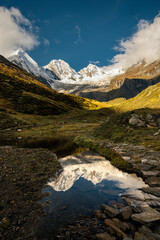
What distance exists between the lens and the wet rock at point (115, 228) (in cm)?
815

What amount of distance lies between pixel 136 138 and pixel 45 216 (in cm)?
2530

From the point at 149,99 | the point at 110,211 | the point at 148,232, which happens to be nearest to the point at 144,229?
the point at 148,232

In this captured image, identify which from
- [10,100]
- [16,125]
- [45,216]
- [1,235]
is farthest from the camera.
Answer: [10,100]

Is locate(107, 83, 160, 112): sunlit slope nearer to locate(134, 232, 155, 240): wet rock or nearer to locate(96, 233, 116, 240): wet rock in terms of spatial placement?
locate(134, 232, 155, 240): wet rock

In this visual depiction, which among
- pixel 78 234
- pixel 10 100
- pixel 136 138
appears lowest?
pixel 78 234

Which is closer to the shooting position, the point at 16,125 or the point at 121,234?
the point at 121,234

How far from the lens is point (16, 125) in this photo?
77500mm

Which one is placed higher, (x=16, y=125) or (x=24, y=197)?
(x=16, y=125)

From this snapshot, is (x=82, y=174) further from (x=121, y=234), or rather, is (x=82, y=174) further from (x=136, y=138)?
(x=136, y=138)

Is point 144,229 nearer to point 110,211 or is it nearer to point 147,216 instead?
point 147,216

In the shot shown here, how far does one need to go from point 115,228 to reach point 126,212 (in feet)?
5.74

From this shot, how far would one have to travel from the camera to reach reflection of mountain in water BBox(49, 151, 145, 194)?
1495 cm

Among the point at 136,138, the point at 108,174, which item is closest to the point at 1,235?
the point at 108,174

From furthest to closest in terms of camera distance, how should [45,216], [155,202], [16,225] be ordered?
1. [155,202]
2. [45,216]
3. [16,225]
